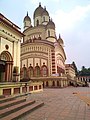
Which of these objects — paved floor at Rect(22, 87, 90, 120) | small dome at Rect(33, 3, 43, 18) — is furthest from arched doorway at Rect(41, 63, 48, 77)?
paved floor at Rect(22, 87, 90, 120)

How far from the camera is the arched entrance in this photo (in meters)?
20.4

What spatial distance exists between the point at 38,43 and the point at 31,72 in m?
7.01

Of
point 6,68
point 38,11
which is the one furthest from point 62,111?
point 38,11

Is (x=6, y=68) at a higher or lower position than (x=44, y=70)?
lower

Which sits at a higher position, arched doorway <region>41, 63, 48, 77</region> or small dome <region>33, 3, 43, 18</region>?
small dome <region>33, 3, 43, 18</region>

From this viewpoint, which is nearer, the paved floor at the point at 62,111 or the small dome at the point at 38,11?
the paved floor at the point at 62,111

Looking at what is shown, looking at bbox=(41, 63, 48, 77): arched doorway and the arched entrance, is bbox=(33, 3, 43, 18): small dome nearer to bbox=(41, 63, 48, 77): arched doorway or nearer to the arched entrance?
bbox=(41, 63, 48, 77): arched doorway

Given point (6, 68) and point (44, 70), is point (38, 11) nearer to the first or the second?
point (44, 70)

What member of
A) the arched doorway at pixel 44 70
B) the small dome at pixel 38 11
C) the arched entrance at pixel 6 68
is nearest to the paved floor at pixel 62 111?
the arched entrance at pixel 6 68

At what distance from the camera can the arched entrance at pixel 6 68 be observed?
67.0ft

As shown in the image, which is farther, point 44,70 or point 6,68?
point 44,70

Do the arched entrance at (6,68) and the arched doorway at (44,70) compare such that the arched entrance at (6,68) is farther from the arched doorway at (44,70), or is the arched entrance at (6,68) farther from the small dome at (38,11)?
the small dome at (38,11)

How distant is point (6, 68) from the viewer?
67.4 feet

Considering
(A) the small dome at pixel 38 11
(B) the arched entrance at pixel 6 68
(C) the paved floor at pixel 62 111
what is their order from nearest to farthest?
(C) the paved floor at pixel 62 111 → (B) the arched entrance at pixel 6 68 → (A) the small dome at pixel 38 11
